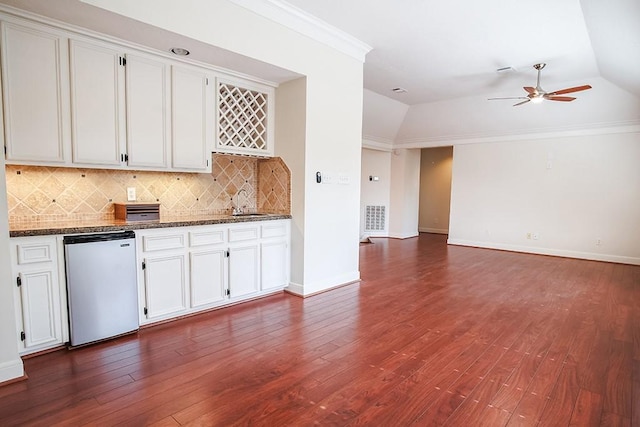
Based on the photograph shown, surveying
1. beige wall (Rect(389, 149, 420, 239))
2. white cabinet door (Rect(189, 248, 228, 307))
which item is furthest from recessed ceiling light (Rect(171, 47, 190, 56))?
beige wall (Rect(389, 149, 420, 239))

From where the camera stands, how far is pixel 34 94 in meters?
2.55

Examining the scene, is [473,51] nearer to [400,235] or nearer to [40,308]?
[40,308]

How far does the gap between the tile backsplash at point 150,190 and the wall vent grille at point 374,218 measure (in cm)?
529

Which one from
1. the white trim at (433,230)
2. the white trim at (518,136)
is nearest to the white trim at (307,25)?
the white trim at (518,136)

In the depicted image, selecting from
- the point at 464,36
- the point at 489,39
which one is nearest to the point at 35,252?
the point at 464,36

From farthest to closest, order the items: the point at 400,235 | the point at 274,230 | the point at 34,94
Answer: the point at 400,235
the point at 274,230
the point at 34,94

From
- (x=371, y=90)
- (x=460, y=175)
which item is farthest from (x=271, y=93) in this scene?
(x=460, y=175)

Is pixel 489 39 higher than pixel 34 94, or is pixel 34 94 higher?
pixel 489 39

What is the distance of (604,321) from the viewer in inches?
135

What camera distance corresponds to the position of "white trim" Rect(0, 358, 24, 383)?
7.06 ft

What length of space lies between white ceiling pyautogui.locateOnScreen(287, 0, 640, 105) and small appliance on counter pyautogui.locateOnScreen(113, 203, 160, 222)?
7.88ft

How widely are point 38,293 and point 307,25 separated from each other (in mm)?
3398

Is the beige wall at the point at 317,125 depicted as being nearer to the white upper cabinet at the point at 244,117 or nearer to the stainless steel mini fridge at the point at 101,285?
the white upper cabinet at the point at 244,117

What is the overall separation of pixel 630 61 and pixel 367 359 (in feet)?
16.0
